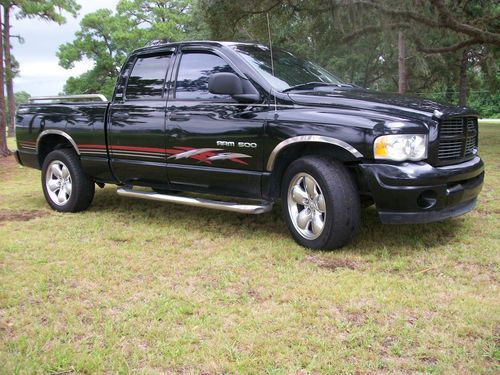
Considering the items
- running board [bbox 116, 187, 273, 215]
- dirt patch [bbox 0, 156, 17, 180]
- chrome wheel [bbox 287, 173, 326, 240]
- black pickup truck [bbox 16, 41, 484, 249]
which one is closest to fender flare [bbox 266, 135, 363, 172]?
black pickup truck [bbox 16, 41, 484, 249]

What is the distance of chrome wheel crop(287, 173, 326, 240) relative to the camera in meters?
4.32

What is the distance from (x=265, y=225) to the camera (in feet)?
17.6

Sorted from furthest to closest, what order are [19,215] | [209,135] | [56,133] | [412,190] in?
1. [56,133]
2. [19,215]
3. [209,135]
4. [412,190]

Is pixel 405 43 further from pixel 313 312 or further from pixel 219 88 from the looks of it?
pixel 313 312

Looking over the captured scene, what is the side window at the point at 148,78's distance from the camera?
17.9 ft

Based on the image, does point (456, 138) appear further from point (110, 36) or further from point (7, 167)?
point (110, 36)

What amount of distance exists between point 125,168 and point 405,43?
16144 mm

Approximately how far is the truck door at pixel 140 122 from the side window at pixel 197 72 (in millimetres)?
224

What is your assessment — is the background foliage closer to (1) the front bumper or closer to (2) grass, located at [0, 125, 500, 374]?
(2) grass, located at [0, 125, 500, 374]

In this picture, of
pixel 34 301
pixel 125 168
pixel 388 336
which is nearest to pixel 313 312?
pixel 388 336

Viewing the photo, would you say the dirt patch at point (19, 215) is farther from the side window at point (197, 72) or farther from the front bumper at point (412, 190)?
the front bumper at point (412, 190)

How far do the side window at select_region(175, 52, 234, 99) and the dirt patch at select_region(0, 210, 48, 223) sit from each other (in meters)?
2.38

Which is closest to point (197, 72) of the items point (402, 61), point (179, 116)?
point (179, 116)

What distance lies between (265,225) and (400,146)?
6.14ft
